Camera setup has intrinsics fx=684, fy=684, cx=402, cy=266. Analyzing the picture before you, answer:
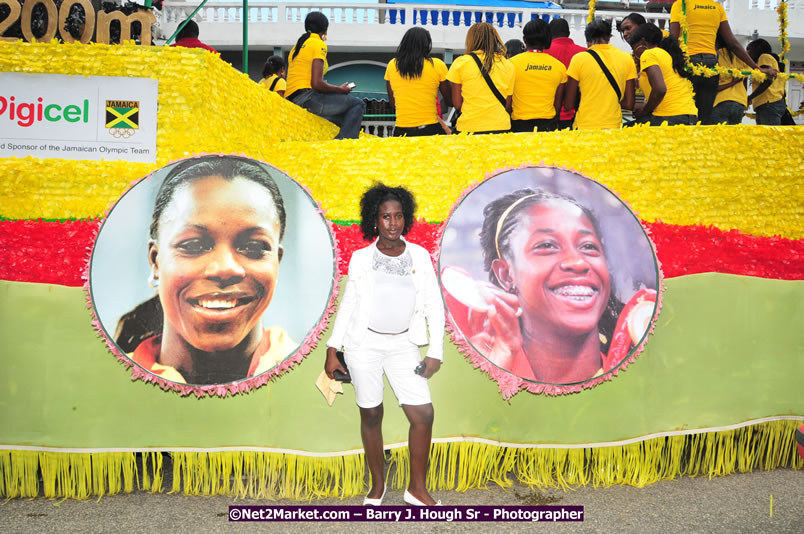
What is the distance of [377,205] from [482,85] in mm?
1436

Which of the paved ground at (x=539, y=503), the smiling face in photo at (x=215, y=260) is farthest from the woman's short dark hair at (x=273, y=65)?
the paved ground at (x=539, y=503)

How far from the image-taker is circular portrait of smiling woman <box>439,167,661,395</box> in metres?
3.37

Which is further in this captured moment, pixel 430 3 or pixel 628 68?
pixel 430 3

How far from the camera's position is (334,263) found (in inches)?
133

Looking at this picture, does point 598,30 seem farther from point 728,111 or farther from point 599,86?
point 728,111

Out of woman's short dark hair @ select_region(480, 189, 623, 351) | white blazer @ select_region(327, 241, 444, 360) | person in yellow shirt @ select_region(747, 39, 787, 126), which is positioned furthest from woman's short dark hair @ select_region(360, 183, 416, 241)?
person in yellow shirt @ select_region(747, 39, 787, 126)

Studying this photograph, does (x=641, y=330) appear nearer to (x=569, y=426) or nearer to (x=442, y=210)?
(x=569, y=426)

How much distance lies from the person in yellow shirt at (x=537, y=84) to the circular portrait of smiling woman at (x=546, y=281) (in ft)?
3.12

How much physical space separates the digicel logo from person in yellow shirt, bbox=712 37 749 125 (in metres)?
4.12

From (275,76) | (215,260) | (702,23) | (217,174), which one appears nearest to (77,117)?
(217,174)

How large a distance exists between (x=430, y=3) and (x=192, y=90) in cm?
995

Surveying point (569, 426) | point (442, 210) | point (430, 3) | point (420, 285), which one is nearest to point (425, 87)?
point (442, 210)

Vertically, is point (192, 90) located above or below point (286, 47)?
below

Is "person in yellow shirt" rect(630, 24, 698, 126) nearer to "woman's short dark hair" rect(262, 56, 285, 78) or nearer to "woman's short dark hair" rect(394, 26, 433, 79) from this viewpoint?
"woman's short dark hair" rect(394, 26, 433, 79)
